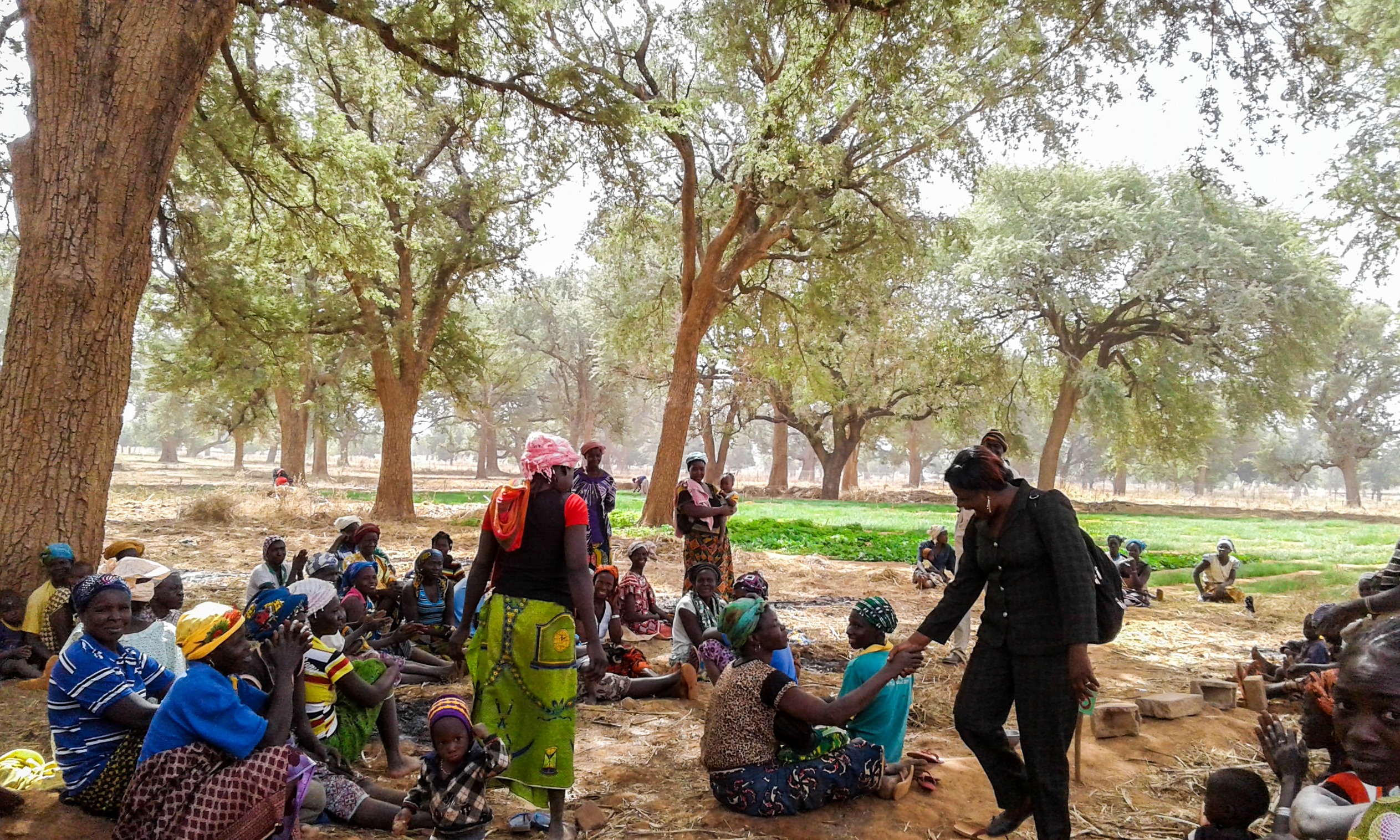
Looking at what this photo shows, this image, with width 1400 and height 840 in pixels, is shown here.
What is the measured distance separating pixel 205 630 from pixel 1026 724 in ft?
10.9

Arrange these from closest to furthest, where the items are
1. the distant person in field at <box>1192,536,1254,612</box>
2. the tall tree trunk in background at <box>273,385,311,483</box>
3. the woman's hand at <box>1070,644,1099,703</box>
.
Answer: the woman's hand at <box>1070,644,1099,703</box> < the distant person in field at <box>1192,536,1254,612</box> < the tall tree trunk in background at <box>273,385,311,483</box>

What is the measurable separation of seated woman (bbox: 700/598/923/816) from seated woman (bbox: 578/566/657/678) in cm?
231

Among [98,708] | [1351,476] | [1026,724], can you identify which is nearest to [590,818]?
[1026,724]

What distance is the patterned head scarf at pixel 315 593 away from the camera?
4160mm

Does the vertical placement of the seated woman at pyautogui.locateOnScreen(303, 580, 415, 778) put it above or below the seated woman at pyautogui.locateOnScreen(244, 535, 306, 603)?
below

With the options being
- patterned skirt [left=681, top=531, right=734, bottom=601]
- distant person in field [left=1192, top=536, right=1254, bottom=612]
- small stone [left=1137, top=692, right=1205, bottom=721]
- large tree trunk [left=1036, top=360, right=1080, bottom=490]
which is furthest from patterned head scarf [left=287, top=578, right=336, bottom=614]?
large tree trunk [left=1036, top=360, right=1080, bottom=490]

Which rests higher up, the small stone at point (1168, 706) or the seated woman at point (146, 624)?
the seated woman at point (146, 624)

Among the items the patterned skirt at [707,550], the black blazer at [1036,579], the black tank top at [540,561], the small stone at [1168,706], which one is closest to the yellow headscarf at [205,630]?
the black tank top at [540,561]

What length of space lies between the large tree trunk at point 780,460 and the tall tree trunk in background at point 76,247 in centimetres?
3310

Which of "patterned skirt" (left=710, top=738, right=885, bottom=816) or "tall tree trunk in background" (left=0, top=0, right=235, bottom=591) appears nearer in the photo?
"patterned skirt" (left=710, top=738, right=885, bottom=816)

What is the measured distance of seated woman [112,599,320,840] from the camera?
3006 mm

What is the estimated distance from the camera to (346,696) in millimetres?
4352

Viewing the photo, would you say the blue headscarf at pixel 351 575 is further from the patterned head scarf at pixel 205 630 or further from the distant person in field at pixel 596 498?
the patterned head scarf at pixel 205 630

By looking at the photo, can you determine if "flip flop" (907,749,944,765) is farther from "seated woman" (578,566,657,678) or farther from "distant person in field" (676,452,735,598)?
"distant person in field" (676,452,735,598)
